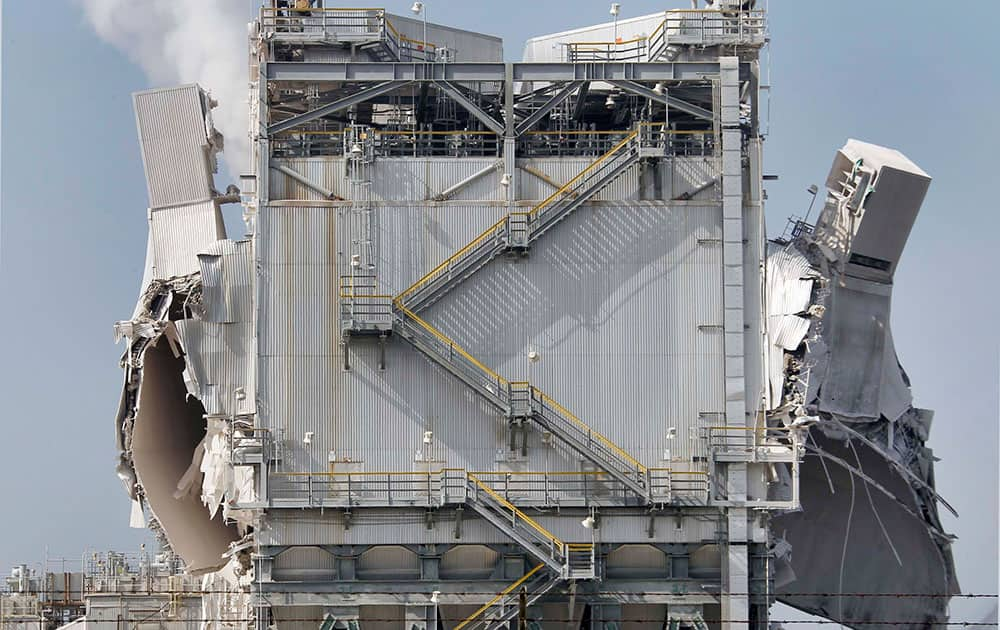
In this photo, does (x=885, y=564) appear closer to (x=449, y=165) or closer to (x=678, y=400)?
(x=678, y=400)

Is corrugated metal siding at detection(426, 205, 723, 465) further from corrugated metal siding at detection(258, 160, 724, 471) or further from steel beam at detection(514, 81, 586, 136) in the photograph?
steel beam at detection(514, 81, 586, 136)

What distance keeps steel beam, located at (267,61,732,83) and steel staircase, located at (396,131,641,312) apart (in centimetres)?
250

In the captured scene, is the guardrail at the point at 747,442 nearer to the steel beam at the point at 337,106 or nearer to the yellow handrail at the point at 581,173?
the yellow handrail at the point at 581,173

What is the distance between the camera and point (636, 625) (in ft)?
208

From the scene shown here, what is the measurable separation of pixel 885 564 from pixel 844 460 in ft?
16.7

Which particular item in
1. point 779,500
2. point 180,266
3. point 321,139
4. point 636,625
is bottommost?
point 636,625

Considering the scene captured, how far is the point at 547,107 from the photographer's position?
64188 mm

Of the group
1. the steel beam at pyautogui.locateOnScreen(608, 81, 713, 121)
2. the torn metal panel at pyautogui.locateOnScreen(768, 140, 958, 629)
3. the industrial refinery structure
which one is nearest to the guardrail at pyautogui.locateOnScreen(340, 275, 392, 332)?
the industrial refinery structure

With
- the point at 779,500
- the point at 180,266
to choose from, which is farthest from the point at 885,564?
the point at 180,266

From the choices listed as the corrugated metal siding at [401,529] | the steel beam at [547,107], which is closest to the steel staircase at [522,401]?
the corrugated metal siding at [401,529]

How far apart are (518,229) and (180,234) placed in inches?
518

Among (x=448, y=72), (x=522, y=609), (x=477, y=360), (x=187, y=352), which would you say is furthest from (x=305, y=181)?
(x=522, y=609)

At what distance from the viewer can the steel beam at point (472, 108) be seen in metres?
64.4

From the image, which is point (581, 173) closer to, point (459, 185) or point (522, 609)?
point (459, 185)
